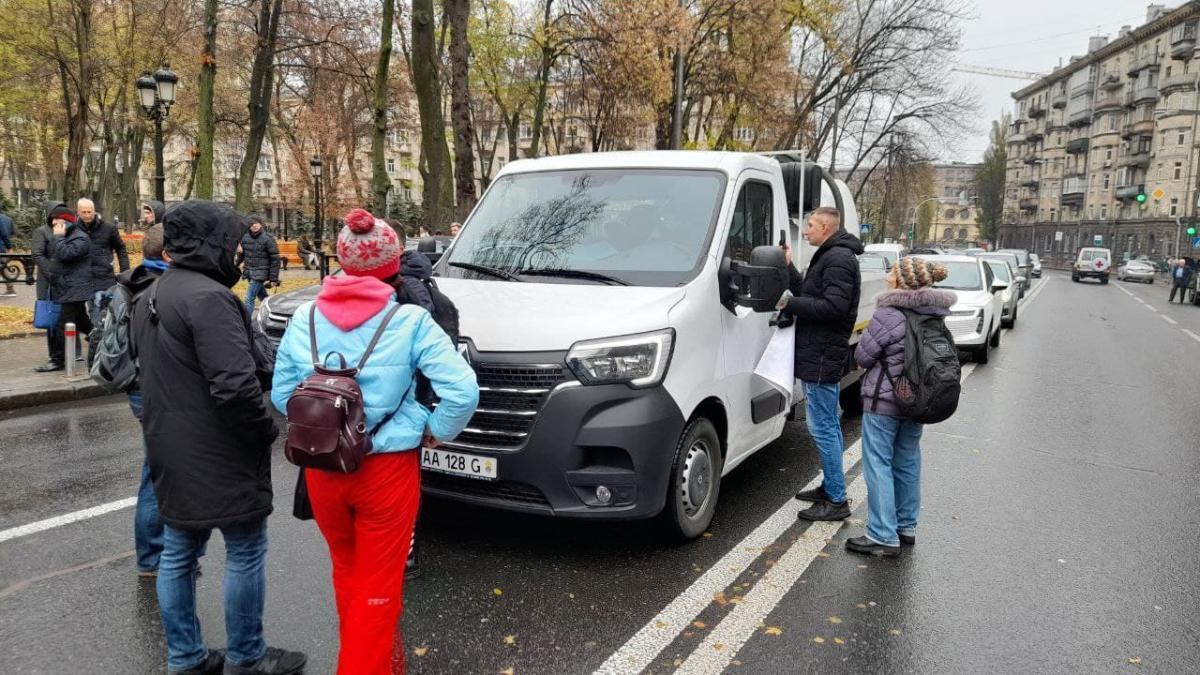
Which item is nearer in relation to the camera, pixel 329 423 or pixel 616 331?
pixel 329 423

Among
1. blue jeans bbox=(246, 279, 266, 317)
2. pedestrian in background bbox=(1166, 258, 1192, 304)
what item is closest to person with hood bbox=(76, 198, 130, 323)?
blue jeans bbox=(246, 279, 266, 317)

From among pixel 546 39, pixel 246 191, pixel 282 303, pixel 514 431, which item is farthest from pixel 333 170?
pixel 514 431

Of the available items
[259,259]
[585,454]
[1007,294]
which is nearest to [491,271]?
[585,454]

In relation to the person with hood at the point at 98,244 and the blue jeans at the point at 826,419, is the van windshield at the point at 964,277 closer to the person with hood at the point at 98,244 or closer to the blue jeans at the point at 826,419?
the blue jeans at the point at 826,419

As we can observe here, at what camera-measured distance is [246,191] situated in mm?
26031

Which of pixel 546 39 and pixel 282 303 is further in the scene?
pixel 546 39

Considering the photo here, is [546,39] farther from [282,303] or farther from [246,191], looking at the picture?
[282,303]

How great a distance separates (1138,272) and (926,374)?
57297mm

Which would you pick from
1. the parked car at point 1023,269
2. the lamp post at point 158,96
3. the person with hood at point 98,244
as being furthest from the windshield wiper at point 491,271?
the parked car at point 1023,269

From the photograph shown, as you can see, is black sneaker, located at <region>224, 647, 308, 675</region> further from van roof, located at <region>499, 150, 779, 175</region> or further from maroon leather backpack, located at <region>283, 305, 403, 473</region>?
van roof, located at <region>499, 150, 779, 175</region>

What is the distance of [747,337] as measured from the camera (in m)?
5.10

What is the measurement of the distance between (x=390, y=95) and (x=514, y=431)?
3555 centimetres

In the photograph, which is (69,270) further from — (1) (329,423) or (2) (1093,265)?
(2) (1093,265)

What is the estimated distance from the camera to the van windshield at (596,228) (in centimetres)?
485
